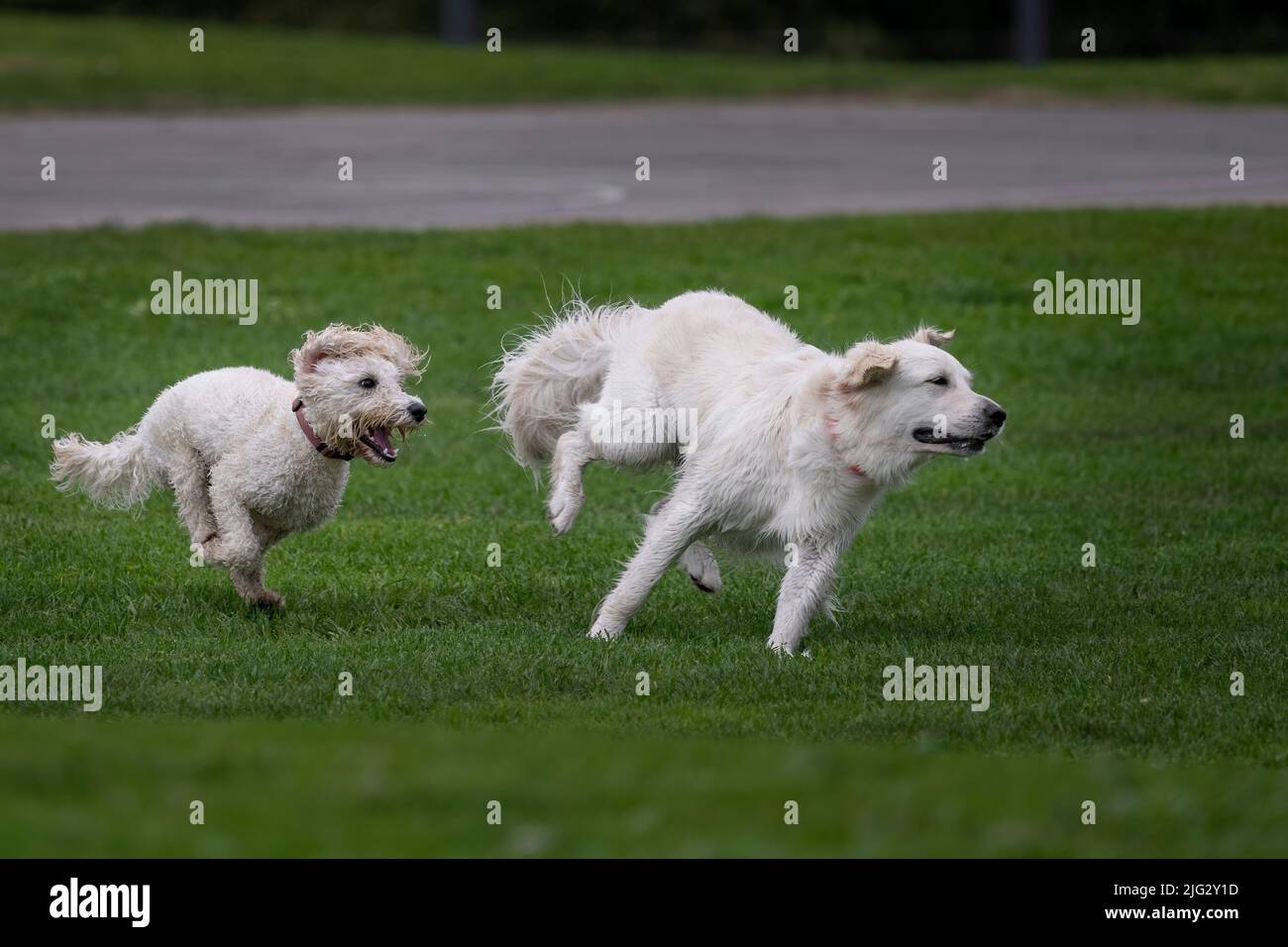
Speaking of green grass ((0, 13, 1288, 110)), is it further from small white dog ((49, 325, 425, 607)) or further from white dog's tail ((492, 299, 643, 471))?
small white dog ((49, 325, 425, 607))

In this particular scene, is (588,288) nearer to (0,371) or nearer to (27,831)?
(0,371)

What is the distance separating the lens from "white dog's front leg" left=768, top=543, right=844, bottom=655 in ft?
30.0

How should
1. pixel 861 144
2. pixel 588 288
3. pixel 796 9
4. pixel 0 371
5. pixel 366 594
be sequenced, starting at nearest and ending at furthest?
pixel 366 594
pixel 0 371
pixel 588 288
pixel 861 144
pixel 796 9

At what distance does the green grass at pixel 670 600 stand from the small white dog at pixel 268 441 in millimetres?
503

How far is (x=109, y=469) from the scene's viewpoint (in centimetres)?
1013

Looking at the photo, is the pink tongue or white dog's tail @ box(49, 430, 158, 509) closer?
the pink tongue

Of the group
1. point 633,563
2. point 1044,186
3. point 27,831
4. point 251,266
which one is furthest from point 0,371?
point 1044,186

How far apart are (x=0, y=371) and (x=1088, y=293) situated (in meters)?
9.66

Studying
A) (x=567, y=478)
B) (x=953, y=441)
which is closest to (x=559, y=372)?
(x=567, y=478)

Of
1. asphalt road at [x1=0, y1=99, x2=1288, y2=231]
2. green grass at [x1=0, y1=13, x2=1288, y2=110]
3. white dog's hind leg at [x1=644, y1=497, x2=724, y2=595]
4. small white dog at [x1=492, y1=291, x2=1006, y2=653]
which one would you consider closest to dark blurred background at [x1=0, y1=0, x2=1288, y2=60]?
A: green grass at [x1=0, y1=13, x2=1288, y2=110]

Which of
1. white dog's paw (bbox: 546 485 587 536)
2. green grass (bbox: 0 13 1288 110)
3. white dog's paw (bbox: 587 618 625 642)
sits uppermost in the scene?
green grass (bbox: 0 13 1288 110)

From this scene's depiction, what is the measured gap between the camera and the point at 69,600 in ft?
32.3

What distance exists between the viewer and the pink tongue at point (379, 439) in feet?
30.0

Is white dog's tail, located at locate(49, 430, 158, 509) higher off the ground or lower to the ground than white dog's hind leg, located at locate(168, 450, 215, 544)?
higher
